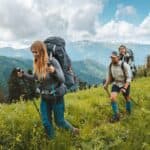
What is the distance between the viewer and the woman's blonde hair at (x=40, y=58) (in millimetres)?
9359

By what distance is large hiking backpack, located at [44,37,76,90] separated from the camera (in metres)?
9.86

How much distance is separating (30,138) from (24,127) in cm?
51

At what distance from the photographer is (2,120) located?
10.8 metres

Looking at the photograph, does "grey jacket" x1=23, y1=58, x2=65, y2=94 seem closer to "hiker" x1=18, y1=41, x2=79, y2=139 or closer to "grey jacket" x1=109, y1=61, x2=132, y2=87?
"hiker" x1=18, y1=41, x2=79, y2=139

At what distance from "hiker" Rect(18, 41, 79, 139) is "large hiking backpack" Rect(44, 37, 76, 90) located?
0.28 m

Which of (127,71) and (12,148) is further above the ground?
(127,71)

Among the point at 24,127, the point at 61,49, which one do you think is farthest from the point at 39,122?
the point at 61,49

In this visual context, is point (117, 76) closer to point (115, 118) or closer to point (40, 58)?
point (115, 118)

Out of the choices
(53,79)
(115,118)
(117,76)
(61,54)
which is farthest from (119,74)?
(53,79)

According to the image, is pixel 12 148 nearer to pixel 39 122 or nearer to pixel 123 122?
pixel 39 122

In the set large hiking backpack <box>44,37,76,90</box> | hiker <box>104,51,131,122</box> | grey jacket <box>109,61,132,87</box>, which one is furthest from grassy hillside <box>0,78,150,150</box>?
grey jacket <box>109,61,132,87</box>

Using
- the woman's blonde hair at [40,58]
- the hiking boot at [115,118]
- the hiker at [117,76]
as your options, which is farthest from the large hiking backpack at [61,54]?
the hiking boot at [115,118]

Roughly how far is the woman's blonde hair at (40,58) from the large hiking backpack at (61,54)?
0.49 m

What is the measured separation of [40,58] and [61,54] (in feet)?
2.23
